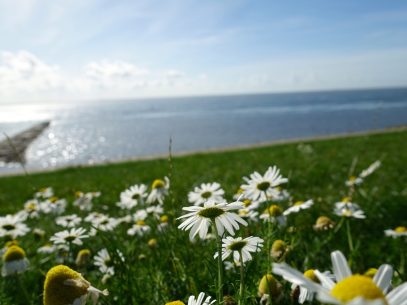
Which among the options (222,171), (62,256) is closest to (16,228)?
(62,256)

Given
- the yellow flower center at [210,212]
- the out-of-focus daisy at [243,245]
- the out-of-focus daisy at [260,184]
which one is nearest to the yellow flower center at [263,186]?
the out-of-focus daisy at [260,184]

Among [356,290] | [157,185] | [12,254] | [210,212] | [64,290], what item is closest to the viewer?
[356,290]

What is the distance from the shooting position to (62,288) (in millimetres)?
1242

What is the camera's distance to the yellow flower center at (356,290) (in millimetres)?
698

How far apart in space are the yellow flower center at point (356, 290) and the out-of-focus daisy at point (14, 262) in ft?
7.55

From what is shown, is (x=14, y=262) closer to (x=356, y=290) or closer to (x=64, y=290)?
(x=64, y=290)

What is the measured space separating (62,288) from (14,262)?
1556 mm

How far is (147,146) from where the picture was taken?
4628 cm

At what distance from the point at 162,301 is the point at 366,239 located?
8.19 feet

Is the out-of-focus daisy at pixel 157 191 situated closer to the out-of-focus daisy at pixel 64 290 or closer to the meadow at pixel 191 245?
the meadow at pixel 191 245

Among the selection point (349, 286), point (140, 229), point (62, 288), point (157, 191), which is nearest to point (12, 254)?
point (140, 229)

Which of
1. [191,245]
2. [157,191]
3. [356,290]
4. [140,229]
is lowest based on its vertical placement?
[140,229]

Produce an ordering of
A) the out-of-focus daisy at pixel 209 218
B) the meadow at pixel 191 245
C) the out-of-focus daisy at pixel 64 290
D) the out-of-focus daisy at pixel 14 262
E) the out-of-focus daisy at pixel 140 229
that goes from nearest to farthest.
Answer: the out-of-focus daisy at pixel 64 290 < the out-of-focus daisy at pixel 209 218 < the meadow at pixel 191 245 < the out-of-focus daisy at pixel 14 262 < the out-of-focus daisy at pixel 140 229

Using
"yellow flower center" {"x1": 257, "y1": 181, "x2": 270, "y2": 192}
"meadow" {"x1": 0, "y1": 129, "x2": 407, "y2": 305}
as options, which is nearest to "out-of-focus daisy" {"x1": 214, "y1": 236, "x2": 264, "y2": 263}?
A: "meadow" {"x1": 0, "y1": 129, "x2": 407, "y2": 305}
